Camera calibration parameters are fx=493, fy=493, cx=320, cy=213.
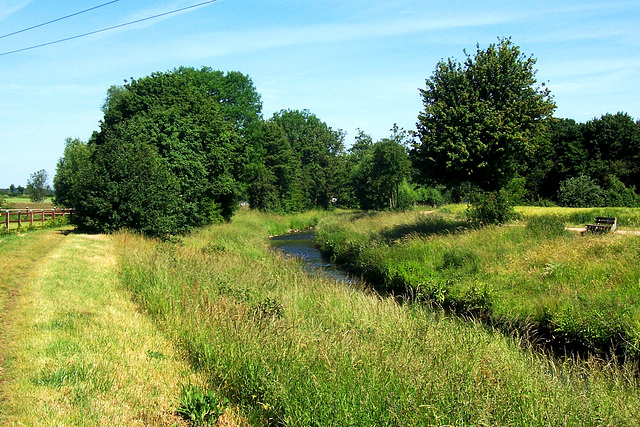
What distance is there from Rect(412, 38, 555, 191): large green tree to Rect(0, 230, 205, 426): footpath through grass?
51.8 feet

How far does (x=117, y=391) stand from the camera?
630 centimetres

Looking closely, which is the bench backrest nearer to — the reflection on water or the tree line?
the tree line

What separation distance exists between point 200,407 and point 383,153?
154ft

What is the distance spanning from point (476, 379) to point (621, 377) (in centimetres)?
250

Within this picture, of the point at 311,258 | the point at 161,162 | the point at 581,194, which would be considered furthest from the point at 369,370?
the point at 581,194

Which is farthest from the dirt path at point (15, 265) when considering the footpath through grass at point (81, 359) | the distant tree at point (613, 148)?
the distant tree at point (613, 148)

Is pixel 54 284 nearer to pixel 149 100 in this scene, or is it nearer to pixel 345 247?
pixel 345 247

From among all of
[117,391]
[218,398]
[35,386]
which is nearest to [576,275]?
[218,398]

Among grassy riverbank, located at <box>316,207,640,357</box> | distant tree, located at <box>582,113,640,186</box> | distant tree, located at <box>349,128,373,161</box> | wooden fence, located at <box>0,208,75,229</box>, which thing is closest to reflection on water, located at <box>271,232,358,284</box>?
grassy riverbank, located at <box>316,207,640,357</box>

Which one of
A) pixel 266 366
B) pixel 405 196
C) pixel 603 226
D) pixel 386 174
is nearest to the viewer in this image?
pixel 266 366

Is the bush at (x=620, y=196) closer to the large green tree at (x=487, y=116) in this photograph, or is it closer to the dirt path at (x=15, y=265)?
the large green tree at (x=487, y=116)

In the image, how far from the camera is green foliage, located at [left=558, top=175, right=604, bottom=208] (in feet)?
136

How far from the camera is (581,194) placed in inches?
1642

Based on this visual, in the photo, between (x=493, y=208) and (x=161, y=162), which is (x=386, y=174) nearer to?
(x=161, y=162)
